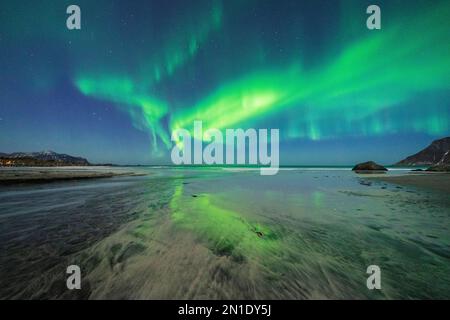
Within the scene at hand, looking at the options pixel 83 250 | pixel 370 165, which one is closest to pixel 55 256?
pixel 83 250

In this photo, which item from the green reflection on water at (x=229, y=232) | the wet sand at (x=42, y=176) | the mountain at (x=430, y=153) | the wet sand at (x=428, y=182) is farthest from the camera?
the mountain at (x=430, y=153)

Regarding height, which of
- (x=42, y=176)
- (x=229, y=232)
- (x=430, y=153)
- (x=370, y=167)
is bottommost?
(x=229, y=232)

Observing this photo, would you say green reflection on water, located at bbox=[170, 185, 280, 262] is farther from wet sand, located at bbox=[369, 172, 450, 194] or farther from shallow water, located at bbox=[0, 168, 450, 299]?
wet sand, located at bbox=[369, 172, 450, 194]

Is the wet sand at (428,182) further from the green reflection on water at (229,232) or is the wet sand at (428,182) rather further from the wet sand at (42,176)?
the wet sand at (42,176)

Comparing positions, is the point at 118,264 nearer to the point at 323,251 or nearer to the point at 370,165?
the point at 323,251

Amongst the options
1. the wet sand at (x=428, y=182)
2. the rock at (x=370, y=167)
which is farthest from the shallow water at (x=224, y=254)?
the rock at (x=370, y=167)

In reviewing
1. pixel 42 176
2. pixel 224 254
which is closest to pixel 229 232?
pixel 224 254

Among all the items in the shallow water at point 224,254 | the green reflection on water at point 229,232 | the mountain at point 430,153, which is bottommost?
the green reflection on water at point 229,232

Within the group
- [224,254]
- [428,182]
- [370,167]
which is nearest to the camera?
[224,254]

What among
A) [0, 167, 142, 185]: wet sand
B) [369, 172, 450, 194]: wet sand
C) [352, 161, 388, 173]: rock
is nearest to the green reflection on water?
[369, 172, 450, 194]: wet sand

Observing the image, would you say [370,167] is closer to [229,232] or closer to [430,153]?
[229,232]

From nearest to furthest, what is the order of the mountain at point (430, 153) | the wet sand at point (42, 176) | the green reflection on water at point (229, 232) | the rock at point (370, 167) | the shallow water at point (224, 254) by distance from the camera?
1. the shallow water at point (224, 254)
2. the green reflection on water at point (229, 232)
3. the wet sand at point (42, 176)
4. the rock at point (370, 167)
5. the mountain at point (430, 153)

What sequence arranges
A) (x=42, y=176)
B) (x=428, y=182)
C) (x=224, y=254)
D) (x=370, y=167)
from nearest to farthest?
(x=224, y=254) < (x=428, y=182) < (x=42, y=176) < (x=370, y=167)
